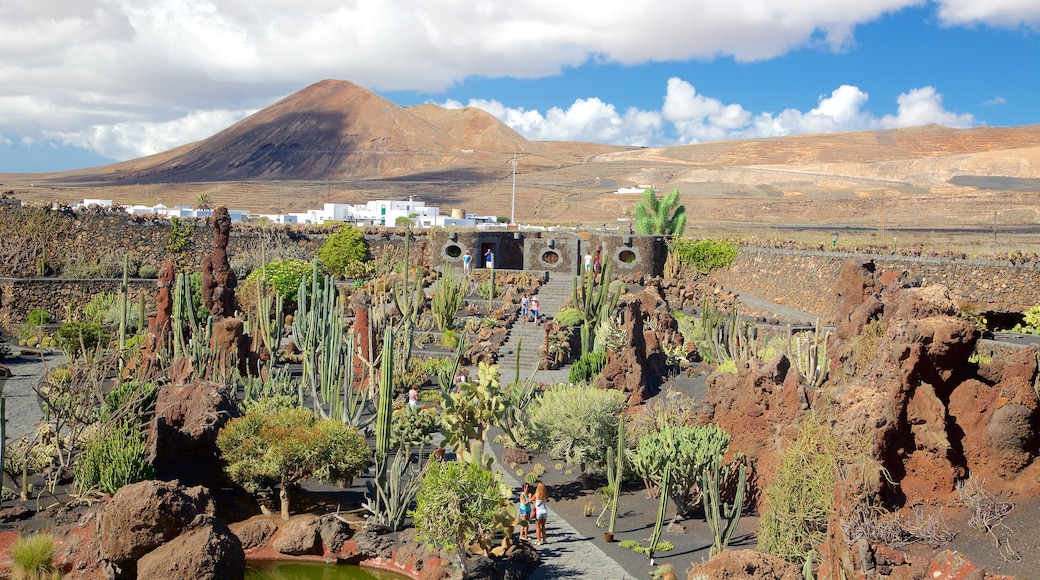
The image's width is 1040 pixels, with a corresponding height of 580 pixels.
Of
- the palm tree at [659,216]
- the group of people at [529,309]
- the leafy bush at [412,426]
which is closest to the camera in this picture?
the leafy bush at [412,426]

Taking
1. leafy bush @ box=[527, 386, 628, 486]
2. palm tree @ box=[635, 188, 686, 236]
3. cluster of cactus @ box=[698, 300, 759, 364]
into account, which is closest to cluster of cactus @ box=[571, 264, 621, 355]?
cluster of cactus @ box=[698, 300, 759, 364]

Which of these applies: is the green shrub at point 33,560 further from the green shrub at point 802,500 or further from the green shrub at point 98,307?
the green shrub at point 98,307

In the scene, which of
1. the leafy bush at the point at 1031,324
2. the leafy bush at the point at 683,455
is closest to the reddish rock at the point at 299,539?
the leafy bush at the point at 683,455

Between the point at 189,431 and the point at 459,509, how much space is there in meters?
4.06

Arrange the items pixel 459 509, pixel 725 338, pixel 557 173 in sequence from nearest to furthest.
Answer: pixel 459 509 → pixel 725 338 → pixel 557 173

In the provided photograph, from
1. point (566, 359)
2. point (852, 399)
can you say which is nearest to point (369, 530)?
point (852, 399)

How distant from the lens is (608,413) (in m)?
13.3

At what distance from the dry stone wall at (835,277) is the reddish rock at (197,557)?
17.0 m

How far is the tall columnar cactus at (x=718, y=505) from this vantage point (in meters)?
9.86

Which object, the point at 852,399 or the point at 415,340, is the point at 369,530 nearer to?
the point at 852,399

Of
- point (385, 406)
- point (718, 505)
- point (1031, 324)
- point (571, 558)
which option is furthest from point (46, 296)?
point (1031, 324)

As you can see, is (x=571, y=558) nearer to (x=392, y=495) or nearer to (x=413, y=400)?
(x=392, y=495)

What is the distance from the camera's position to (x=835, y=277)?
2598 centimetres

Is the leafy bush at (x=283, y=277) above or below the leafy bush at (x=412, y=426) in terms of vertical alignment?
above
